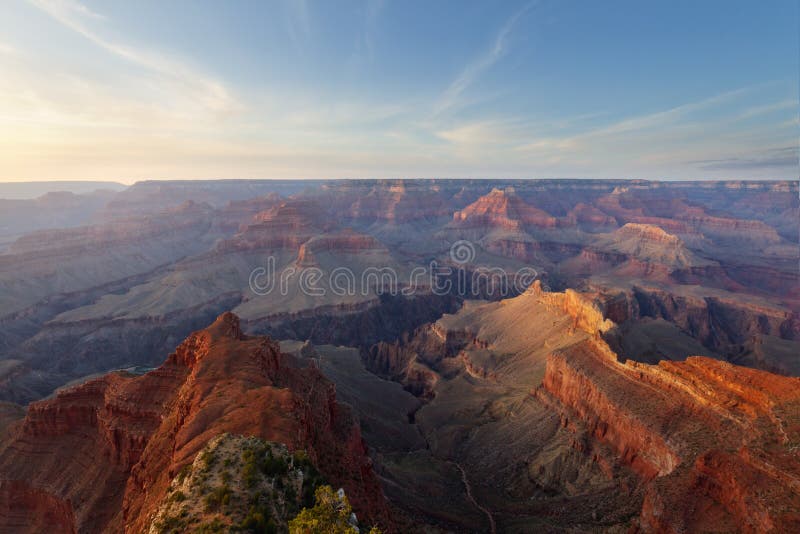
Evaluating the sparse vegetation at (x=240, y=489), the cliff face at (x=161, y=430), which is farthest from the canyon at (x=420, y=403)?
the sparse vegetation at (x=240, y=489)

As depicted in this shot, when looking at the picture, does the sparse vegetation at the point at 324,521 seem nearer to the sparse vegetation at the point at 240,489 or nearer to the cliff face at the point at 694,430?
the sparse vegetation at the point at 240,489

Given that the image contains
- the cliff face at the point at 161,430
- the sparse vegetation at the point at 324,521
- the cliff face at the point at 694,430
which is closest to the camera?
the sparse vegetation at the point at 324,521

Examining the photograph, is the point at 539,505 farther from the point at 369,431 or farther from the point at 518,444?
the point at 369,431

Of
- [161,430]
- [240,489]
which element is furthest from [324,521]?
[161,430]

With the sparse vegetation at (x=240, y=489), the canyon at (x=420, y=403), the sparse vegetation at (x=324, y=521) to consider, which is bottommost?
the canyon at (x=420, y=403)

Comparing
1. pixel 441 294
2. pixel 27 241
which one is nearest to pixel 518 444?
pixel 441 294

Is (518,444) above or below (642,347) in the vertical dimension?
below

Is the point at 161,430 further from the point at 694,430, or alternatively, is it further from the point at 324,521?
the point at 694,430

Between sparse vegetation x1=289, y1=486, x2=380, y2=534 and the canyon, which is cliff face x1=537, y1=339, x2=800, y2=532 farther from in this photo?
sparse vegetation x1=289, y1=486, x2=380, y2=534

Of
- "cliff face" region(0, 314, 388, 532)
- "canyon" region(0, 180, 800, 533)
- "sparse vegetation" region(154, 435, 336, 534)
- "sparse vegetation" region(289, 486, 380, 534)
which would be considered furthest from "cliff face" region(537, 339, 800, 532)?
"sparse vegetation" region(154, 435, 336, 534)
